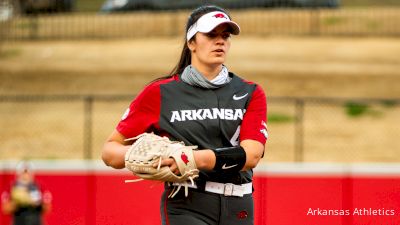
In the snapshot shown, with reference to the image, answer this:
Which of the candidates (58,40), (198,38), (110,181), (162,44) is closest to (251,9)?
(162,44)

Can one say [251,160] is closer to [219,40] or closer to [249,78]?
[219,40]

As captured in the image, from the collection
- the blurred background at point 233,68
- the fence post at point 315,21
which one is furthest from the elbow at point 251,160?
the fence post at point 315,21

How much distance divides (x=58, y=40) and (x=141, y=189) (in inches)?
588

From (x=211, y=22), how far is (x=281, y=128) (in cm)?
1148

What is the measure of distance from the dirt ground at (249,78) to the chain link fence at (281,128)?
0.02 metres

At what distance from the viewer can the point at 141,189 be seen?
781 cm

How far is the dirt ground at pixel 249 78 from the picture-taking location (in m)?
16.0

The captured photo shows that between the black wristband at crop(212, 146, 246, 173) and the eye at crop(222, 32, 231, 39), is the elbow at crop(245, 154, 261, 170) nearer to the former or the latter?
the black wristband at crop(212, 146, 246, 173)

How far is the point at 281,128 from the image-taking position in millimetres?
16359

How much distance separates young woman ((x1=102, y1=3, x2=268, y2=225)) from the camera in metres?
4.96

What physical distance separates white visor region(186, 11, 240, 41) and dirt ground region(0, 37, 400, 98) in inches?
529

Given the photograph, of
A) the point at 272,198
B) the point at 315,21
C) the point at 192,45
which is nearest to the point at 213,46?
the point at 192,45

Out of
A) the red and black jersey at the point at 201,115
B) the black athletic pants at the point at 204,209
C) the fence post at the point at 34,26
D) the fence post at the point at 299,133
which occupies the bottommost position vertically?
the black athletic pants at the point at 204,209

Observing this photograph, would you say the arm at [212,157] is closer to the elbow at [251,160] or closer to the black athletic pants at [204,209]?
the elbow at [251,160]
